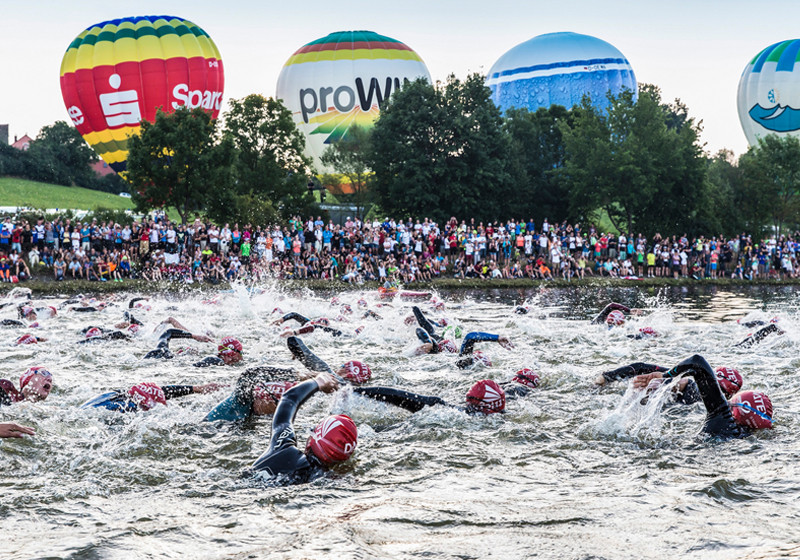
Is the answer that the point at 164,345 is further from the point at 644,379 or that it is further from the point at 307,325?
the point at 644,379

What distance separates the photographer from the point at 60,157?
77562 mm

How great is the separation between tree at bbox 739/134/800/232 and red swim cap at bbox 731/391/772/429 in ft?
149

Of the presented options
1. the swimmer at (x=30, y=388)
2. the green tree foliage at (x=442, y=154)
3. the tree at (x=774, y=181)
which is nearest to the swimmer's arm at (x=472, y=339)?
the swimmer at (x=30, y=388)

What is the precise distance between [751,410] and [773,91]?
59132 millimetres

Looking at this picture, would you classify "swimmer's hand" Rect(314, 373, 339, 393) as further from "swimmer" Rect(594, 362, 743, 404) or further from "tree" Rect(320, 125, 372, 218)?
"tree" Rect(320, 125, 372, 218)

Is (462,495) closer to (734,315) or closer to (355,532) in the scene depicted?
(355,532)

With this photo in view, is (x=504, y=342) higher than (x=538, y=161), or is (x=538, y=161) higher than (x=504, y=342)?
(x=538, y=161)

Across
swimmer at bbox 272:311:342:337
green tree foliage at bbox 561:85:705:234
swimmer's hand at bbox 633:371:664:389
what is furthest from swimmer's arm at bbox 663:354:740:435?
green tree foliage at bbox 561:85:705:234

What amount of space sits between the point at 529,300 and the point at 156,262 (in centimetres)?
1411

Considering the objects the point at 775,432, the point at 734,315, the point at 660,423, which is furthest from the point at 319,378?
the point at 734,315

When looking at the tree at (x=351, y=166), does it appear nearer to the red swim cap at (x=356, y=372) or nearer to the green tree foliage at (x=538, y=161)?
the green tree foliage at (x=538, y=161)

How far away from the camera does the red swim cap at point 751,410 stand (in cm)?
851

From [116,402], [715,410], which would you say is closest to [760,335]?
[715,410]

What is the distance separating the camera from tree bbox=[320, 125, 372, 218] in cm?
5738
